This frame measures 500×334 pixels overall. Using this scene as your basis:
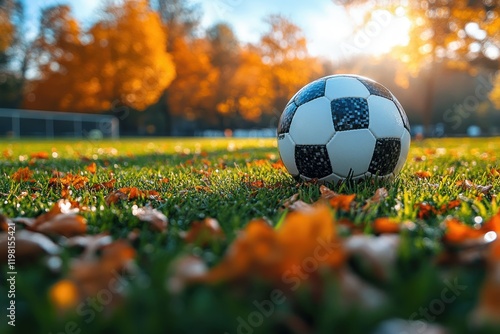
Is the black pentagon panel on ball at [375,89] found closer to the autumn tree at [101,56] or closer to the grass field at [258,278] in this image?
the grass field at [258,278]

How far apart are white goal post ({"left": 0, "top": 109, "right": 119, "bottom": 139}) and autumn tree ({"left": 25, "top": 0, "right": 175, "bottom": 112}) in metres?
1.22

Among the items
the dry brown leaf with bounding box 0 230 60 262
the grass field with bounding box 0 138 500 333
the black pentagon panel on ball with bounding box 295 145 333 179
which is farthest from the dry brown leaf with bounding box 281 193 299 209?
the dry brown leaf with bounding box 0 230 60 262

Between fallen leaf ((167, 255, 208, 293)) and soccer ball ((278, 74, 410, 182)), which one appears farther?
soccer ball ((278, 74, 410, 182))

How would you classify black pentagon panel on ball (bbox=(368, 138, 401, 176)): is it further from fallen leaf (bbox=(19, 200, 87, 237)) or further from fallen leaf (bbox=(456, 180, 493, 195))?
fallen leaf (bbox=(19, 200, 87, 237))

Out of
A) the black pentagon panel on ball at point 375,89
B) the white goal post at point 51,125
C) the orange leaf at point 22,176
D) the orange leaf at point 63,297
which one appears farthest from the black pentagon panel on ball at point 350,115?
the white goal post at point 51,125

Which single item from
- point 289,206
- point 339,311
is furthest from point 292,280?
point 289,206

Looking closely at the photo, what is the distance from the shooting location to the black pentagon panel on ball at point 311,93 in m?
3.45

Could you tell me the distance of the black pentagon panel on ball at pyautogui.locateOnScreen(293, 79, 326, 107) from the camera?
345 centimetres

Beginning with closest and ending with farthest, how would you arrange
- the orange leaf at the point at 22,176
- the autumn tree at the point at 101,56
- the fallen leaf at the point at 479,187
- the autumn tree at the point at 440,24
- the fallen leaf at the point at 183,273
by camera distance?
the fallen leaf at the point at 183,273, the fallen leaf at the point at 479,187, the orange leaf at the point at 22,176, the autumn tree at the point at 440,24, the autumn tree at the point at 101,56

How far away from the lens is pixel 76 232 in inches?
76.1

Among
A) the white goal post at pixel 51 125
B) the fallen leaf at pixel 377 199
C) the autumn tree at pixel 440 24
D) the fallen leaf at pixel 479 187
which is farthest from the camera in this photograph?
the white goal post at pixel 51 125

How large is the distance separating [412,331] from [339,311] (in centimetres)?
18

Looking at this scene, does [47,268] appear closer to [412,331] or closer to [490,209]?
[412,331]

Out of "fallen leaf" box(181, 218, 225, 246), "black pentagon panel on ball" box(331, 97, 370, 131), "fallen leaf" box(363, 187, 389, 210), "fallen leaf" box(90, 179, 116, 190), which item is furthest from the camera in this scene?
"fallen leaf" box(90, 179, 116, 190)
